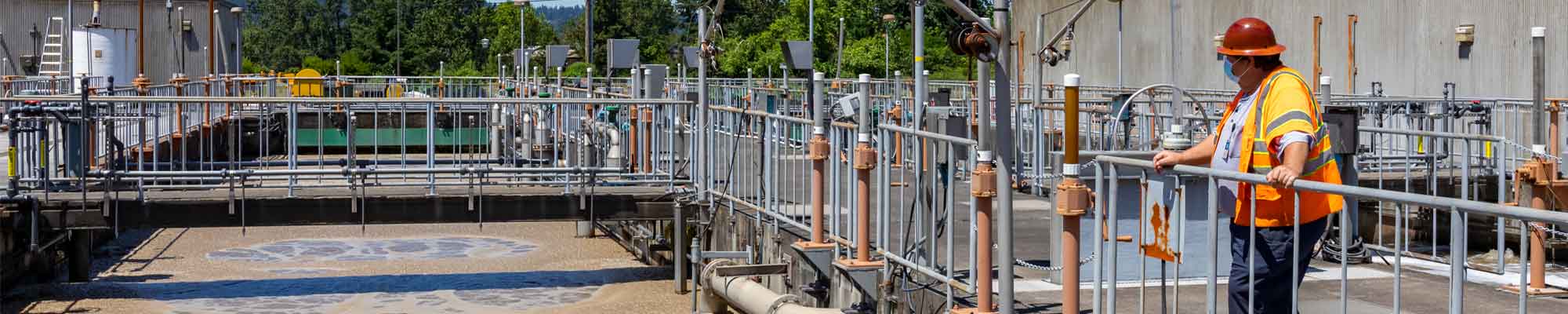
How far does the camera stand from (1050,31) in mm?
45656

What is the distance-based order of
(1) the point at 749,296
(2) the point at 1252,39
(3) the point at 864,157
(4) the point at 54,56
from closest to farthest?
(2) the point at 1252,39 → (3) the point at 864,157 → (1) the point at 749,296 → (4) the point at 54,56

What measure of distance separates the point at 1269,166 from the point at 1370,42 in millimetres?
25426

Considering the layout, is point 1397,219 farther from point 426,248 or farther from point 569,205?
point 426,248

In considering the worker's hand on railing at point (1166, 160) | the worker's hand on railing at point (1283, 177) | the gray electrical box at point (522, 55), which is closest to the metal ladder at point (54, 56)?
the gray electrical box at point (522, 55)

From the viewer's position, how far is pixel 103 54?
44.4m

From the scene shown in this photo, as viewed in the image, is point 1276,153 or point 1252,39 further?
point 1252,39

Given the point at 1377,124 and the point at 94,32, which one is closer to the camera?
the point at 1377,124

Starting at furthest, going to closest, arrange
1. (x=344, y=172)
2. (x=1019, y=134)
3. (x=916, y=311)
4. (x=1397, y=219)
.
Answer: (x=1019, y=134), (x=344, y=172), (x=916, y=311), (x=1397, y=219)

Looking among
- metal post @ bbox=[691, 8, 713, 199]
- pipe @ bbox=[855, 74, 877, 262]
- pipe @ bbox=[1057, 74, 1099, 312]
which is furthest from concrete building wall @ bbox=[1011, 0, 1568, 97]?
pipe @ bbox=[1057, 74, 1099, 312]

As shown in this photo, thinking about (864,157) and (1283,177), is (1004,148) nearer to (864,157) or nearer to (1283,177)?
(1283,177)

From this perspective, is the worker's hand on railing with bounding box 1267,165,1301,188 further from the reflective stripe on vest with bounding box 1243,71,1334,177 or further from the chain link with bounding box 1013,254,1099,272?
the chain link with bounding box 1013,254,1099,272

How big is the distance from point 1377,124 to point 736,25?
6544cm

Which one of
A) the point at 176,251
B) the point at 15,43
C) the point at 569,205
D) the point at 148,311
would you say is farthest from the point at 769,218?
the point at 15,43

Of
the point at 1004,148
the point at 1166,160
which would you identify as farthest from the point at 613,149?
the point at 1166,160
